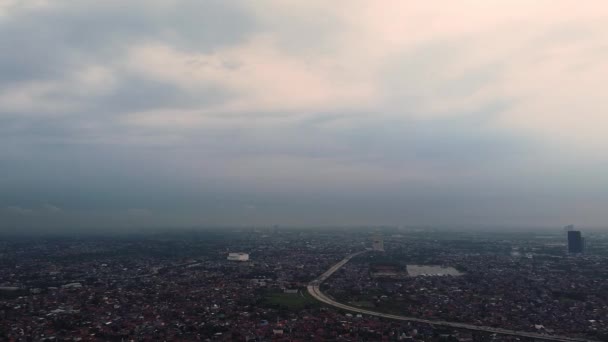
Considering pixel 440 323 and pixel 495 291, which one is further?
pixel 495 291

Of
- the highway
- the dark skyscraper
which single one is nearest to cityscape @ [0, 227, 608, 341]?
the highway

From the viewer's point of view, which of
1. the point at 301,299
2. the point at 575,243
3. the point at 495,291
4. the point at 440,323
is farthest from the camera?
the point at 575,243

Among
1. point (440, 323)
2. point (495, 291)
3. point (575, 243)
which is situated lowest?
point (440, 323)

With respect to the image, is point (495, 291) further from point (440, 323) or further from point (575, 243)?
point (575, 243)

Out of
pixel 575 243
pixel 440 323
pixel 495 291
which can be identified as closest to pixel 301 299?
pixel 440 323

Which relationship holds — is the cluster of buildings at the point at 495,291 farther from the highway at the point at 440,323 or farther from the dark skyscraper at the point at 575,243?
the dark skyscraper at the point at 575,243

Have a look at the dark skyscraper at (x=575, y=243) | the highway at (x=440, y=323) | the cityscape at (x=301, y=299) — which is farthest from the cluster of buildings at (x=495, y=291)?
the dark skyscraper at (x=575, y=243)

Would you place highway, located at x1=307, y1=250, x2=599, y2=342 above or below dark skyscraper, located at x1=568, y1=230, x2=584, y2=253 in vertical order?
below

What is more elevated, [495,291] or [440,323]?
[495,291]

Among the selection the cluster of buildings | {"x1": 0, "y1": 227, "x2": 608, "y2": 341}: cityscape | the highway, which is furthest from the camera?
the cluster of buildings

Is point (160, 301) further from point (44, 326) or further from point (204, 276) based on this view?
point (204, 276)

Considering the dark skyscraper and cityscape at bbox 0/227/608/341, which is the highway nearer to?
cityscape at bbox 0/227/608/341
